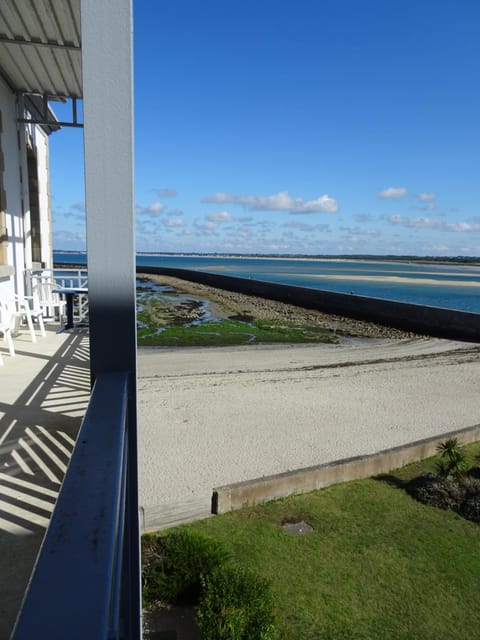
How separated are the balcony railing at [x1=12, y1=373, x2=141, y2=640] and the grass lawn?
10.4 ft

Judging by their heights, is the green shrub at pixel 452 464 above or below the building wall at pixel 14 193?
below

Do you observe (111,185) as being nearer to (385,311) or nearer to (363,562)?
(363,562)

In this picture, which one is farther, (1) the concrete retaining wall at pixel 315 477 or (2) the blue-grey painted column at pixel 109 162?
(1) the concrete retaining wall at pixel 315 477

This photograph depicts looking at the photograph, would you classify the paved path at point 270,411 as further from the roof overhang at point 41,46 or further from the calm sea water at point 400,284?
the calm sea water at point 400,284

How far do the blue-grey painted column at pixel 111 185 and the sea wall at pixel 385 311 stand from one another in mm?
21898

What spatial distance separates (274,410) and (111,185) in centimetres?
789

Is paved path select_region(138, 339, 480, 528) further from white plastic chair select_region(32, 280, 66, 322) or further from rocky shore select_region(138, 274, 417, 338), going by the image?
rocky shore select_region(138, 274, 417, 338)

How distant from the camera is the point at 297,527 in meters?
4.98

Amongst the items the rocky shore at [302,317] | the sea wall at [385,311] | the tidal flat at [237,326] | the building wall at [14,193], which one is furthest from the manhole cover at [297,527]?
the sea wall at [385,311]

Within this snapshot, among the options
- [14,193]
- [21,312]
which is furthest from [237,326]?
[21,312]

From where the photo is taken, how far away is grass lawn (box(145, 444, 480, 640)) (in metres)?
3.73

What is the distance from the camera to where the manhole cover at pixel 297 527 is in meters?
4.90

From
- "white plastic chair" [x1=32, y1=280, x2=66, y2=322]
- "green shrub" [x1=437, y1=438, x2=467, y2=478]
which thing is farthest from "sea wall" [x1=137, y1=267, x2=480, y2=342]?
"white plastic chair" [x1=32, y1=280, x2=66, y2=322]

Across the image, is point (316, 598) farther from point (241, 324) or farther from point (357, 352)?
point (241, 324)
